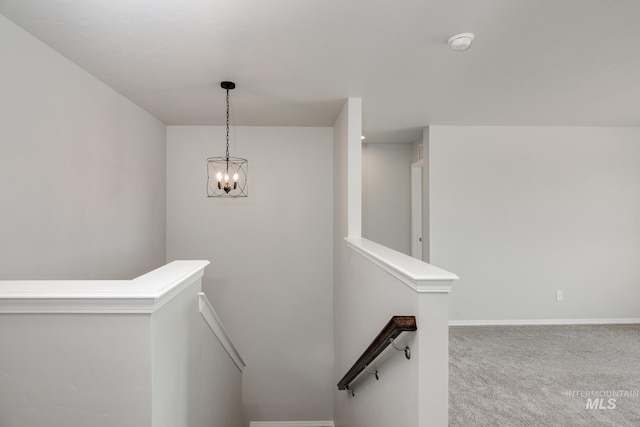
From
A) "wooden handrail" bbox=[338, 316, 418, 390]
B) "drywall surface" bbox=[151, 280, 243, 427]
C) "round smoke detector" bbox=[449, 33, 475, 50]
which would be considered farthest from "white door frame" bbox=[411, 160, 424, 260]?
"drywall surface" bbox=[151, 280, 243, 427]

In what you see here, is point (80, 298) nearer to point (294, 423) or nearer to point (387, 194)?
point (294, 423)

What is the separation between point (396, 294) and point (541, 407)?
5.06 ft

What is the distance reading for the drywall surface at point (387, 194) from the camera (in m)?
5.71

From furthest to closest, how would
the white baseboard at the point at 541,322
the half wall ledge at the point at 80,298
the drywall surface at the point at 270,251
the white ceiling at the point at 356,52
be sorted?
1. the drywall surface at the point at 270,251
2. the white baseboard at the point at 541,322
3. the white ceiling at the point at 356,52
4. the half wall ledge at the point at 80,298

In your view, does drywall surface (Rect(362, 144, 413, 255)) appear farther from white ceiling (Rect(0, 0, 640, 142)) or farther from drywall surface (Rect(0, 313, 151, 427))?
drywall surface (Rect(0, 313, 151, 427))

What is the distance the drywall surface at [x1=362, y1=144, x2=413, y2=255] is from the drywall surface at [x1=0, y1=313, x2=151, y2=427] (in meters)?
4.64

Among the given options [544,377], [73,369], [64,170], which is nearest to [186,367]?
[73,369]

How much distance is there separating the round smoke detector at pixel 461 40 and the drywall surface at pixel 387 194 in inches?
138

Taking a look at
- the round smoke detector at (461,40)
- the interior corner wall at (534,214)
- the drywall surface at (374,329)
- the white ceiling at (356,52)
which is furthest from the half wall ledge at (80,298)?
the interior corner wall at (534,214)

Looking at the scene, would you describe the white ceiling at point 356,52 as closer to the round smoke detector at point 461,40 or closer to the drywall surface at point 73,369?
the round smoke detector at point 461,40

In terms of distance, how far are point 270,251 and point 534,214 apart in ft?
11.6

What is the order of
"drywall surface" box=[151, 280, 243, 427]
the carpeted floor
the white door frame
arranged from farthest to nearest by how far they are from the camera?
the white door frame
the carpeted floor
"drywall surface" box=[151, 280, 243, 427]

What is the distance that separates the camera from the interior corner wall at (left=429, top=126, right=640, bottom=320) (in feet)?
14.6

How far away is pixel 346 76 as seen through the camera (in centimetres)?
288
